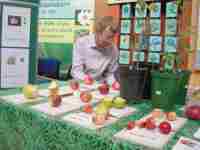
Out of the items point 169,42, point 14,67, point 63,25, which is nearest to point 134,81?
point 14,67

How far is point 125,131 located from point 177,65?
1.53 ft

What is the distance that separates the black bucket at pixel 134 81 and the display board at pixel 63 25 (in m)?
2.81

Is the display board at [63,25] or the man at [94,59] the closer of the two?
the man at [94,59]

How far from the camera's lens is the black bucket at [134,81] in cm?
124

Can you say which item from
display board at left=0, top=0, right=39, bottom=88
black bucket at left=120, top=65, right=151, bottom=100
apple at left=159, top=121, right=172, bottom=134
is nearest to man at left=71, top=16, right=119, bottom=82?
display board at left=0, top=0, right=39, bottom=88

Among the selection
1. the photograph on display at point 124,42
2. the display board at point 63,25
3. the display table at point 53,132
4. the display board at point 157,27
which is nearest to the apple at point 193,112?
the display table at point 53,132

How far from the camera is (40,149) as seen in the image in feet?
3.66

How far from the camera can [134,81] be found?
1255 mm

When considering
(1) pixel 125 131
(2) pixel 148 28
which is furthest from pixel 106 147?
(2) pixel 148 28

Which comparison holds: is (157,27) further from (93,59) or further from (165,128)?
(165,128)

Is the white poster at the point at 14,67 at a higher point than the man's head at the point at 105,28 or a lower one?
lower

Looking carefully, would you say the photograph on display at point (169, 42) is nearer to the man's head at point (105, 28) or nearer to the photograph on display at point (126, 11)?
the photograph on display at point (126, 11)

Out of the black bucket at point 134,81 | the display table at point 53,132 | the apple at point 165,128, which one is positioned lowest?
the display table at point 53,132

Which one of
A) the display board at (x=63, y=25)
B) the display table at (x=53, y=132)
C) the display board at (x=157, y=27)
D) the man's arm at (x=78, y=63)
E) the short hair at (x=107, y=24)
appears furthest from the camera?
the display board at (x=63, y=25)
